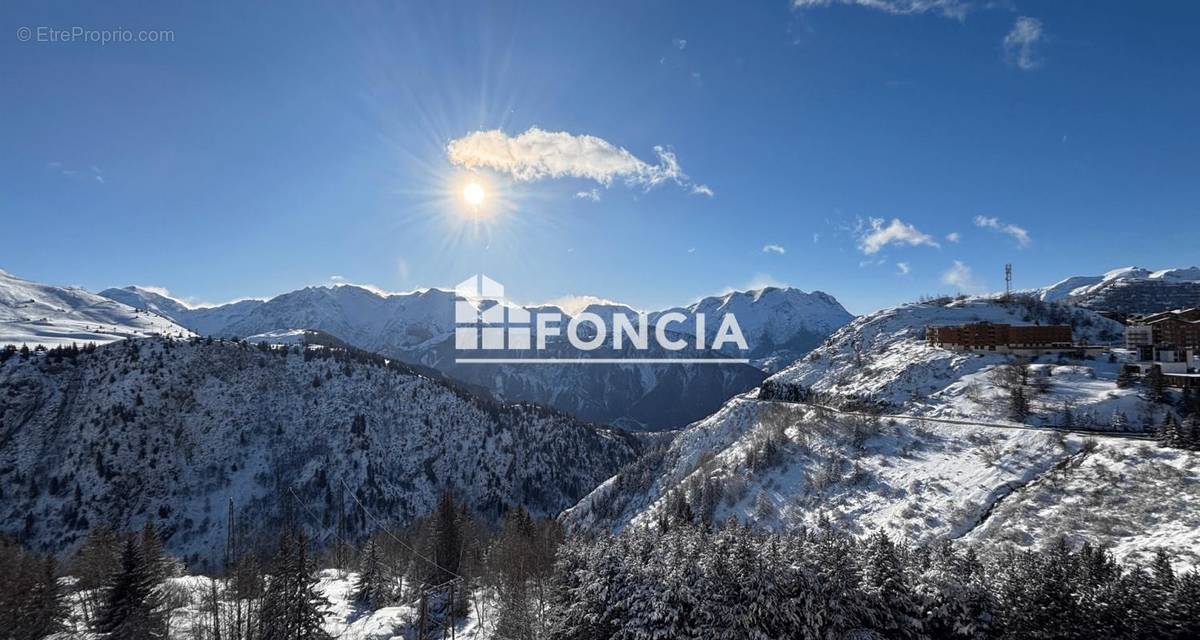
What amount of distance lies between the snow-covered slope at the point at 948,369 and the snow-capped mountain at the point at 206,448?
126267 millimetres

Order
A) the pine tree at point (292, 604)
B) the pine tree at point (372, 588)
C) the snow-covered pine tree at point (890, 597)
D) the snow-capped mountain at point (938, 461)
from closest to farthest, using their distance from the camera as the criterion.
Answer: the snow-covered pine tree at point (890, 597) < the pine tree at point (292, 604) < the snow-capped mountain at point (938, 461) < the pine tree at point (372, 588)

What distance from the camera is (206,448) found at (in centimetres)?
16212

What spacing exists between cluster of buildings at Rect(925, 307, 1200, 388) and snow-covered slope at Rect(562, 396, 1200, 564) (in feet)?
107

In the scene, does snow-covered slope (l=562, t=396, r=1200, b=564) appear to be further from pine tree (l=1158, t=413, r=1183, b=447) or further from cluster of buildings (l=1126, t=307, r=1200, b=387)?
cluster of buildings (l=1126, t=307, r=1200, b=387)

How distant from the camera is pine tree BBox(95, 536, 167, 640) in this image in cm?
3284

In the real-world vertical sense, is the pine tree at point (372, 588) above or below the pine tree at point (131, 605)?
below

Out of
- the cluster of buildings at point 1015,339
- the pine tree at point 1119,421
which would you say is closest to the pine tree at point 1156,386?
the pine tree at point 1119,421

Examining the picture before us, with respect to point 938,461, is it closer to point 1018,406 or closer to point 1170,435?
point 1018,406

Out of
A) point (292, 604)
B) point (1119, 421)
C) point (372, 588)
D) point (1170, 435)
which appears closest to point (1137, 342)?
point (1119, 421)

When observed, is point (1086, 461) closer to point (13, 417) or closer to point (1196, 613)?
point (1196, 613)

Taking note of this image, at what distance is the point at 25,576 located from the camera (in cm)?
3962

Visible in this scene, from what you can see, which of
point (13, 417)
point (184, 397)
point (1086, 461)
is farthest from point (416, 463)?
point (1086, 461)

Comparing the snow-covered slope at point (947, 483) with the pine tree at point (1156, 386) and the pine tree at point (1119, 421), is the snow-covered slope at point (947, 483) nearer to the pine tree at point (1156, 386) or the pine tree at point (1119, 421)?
the pine tree at point (1119, 421)

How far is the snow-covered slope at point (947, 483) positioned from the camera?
43938 millimetres
